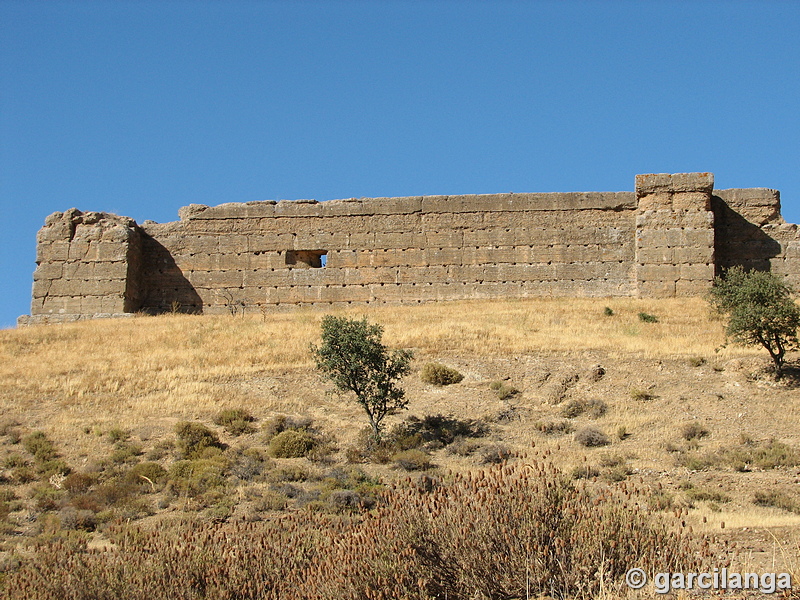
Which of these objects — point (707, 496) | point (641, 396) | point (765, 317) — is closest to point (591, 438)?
point (641, 396)

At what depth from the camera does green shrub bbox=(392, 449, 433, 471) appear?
13688mm

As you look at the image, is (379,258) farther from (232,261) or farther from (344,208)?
(232,261)

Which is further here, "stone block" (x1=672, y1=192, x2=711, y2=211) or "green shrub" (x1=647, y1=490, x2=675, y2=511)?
"stone block" (x1=672, y1=192, x2=711, y2=211)

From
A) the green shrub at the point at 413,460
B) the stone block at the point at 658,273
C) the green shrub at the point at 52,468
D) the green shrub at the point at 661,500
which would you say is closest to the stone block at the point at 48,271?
the green shrub at the point at 52,468

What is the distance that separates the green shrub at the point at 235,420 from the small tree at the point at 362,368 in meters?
1.76

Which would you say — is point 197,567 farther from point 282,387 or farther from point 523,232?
point 523,232

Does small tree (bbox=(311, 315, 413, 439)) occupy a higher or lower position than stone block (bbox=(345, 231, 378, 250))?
lower

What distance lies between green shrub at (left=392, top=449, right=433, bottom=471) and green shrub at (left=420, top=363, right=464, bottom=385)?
12.8 ft

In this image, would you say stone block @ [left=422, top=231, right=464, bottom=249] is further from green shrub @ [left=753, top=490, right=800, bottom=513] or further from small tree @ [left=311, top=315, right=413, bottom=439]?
green shrub @ [left=753, top=490, right=800, bottom=513]

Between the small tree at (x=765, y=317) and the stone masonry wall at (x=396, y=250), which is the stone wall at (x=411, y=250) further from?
the small tree at (x=765, y=317)

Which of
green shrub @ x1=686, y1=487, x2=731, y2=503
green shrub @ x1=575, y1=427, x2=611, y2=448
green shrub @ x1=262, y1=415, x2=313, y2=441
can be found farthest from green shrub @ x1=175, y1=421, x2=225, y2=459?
green shrub @ x1=686, y1=487, x2=731, y2=503

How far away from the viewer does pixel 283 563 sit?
7598mm

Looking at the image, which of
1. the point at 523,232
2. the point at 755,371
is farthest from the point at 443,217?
the point at 755,371

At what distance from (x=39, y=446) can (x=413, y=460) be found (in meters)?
6.66
